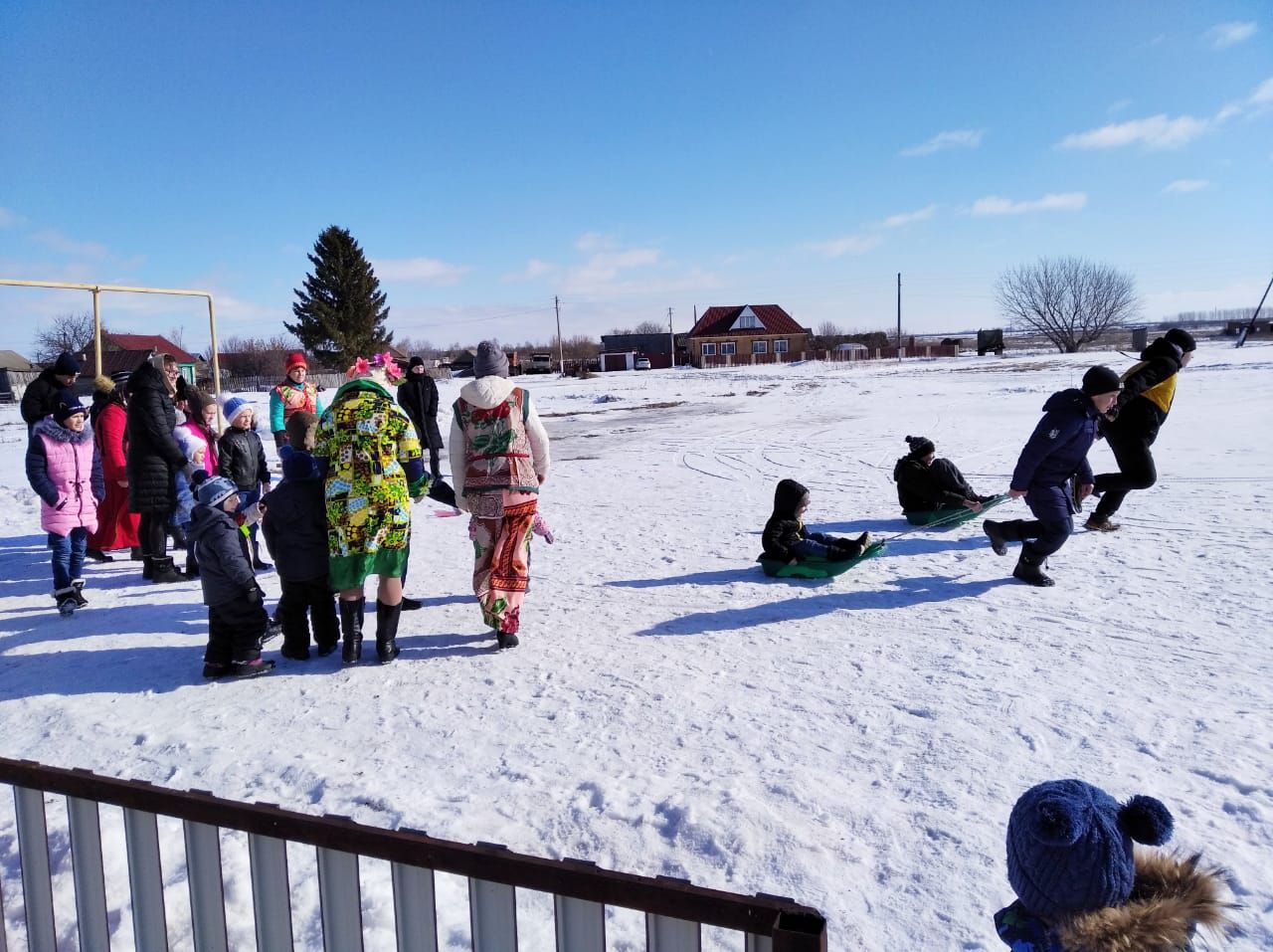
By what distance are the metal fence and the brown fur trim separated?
714 millimetres

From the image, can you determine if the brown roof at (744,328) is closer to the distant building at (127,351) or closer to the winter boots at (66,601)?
the distant building at (127,351)

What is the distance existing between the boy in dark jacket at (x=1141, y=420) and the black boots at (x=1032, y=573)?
1861mm

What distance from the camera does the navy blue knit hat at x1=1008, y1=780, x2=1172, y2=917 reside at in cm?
166

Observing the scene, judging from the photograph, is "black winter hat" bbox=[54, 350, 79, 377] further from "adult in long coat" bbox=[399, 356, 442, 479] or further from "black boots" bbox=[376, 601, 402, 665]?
"adult in long coat" bbox=[399, 356, 442, 479]

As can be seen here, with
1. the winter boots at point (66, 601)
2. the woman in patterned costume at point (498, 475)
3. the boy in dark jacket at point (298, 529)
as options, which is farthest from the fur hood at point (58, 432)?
the woman in patterned costume at point (498, 475)

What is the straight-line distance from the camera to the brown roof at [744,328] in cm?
7519

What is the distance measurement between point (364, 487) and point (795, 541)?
10.7 feet

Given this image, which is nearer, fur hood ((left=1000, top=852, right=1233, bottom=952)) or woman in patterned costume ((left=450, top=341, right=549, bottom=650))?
fur hood ((left=1000, top=852, right=1233, bottom=952))

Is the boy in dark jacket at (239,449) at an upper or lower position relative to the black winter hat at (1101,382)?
lower

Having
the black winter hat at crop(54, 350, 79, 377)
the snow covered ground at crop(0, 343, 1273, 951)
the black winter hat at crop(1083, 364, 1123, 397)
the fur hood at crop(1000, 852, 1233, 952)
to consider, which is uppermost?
the black winter hat at crop(54, 350, 79, 377)

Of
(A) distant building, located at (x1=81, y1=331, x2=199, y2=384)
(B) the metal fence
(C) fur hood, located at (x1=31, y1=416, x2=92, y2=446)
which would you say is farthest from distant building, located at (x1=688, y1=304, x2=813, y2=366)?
(B) the metal fence

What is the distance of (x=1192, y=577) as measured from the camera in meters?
5.88

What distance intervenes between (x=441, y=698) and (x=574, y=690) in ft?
2.25

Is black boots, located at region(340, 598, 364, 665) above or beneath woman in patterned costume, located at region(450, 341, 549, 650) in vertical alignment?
beneath
